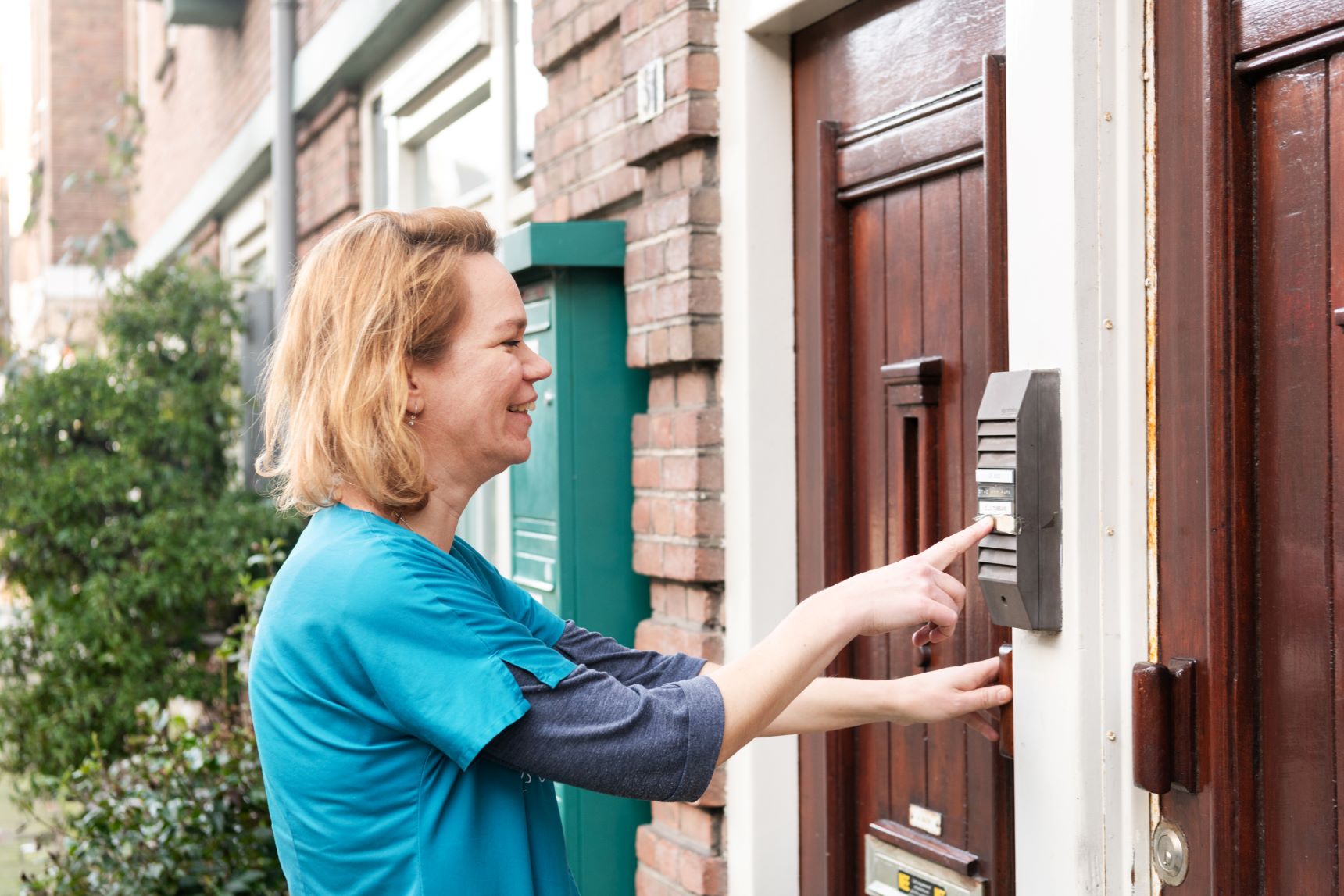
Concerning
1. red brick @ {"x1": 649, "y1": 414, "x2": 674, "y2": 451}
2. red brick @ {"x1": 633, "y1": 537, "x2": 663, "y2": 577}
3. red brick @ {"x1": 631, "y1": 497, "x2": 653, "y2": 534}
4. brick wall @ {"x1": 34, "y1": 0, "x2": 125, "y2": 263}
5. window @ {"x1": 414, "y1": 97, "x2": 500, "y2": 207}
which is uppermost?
brick wall @ {"x1": 34, "y1": 0, "x2": 125, "y2": 263}

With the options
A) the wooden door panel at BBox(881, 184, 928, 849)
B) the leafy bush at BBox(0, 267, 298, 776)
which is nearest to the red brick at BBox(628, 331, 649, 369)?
the wooden door panel at BBox(881, 184, 928, 849)

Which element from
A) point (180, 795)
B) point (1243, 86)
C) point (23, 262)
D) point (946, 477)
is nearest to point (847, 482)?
point (946, 477)

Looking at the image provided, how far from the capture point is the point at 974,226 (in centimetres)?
211

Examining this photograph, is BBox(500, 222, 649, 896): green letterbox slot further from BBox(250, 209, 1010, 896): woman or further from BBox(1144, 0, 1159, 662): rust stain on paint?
BBox(1144, 0, 1159, 662): rust stain on paint

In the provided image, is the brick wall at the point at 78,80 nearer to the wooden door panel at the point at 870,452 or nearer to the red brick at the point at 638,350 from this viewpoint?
the red brick at the point at 638,350

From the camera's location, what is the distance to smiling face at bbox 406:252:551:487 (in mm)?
1719

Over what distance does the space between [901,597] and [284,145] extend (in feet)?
17.7

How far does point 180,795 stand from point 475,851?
2.55 m

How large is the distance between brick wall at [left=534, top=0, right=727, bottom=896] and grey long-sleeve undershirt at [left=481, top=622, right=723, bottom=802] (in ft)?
4.00

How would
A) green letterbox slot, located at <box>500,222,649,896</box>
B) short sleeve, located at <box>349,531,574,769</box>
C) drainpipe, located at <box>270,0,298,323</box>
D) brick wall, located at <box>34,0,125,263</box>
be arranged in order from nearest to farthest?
short sleeve, located at <box>349,531,574,769</box>, green letterbox slot, located at <box>500,222,649,896</box>, drainpipe, located at <box>270,0,298,323</box>, brick wall, located at <box>34,0,125,263</box>

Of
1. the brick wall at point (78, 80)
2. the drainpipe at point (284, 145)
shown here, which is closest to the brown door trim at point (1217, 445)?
the drainpipe at point (284, 145)

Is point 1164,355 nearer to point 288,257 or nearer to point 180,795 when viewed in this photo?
point 180,795

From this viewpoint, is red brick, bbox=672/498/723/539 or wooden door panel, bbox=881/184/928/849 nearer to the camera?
wooden door panel, bbox=881/184/928/849

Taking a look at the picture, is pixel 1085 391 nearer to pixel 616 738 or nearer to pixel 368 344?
A: pixel 616 738
